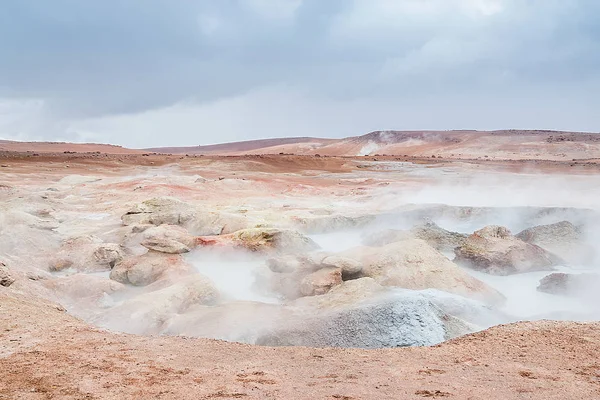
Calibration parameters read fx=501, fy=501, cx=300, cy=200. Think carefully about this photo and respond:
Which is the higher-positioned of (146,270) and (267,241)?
(267,241)

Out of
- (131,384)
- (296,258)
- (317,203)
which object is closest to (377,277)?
(296,258)

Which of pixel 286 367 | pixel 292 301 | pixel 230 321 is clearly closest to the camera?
pixel 286 367

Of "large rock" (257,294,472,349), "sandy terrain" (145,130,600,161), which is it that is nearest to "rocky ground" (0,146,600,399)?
"large rock" (257,294,472,349)

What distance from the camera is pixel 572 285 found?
10602 millimetres

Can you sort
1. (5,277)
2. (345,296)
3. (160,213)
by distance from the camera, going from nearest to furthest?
(5,277) < (345,296) < (160,213)

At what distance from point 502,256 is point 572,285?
5.74 feet

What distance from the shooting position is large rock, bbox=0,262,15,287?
26.0 ft

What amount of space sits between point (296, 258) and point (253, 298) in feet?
4.28

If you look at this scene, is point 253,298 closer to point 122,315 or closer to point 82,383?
point 122,315

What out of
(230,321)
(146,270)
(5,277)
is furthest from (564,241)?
(5,277)

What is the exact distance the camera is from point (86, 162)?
46.8 meters

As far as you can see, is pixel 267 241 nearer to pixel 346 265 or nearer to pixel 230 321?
pixel 346 265

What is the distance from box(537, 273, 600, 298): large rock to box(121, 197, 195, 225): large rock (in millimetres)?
9764

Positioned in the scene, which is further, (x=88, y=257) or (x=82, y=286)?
(x=88, y=257)
